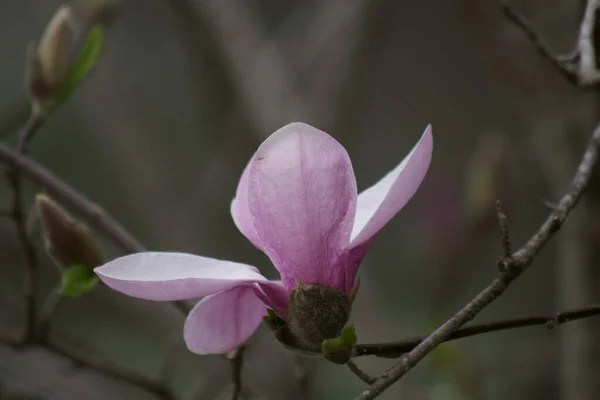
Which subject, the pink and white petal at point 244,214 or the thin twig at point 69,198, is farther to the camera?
the thin twig at point 69,198

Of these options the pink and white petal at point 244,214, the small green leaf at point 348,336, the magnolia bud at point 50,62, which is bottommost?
the small green leaf at point 348,336

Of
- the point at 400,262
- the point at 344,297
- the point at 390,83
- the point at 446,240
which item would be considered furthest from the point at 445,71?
the point at 344,297

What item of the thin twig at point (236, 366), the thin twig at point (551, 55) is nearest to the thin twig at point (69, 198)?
the thin twig at point (236, 366)

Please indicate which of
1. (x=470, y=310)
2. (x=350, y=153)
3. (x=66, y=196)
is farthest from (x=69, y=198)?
(x=350, y=153)

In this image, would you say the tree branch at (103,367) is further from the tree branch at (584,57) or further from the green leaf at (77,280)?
the tree branch at (584,57)

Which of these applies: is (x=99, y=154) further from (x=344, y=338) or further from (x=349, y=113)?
(x=344, y=338)

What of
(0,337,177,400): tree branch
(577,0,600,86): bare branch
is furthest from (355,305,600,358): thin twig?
(0,337,177,400): tree branch

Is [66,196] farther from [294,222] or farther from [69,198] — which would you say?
[294,222]
